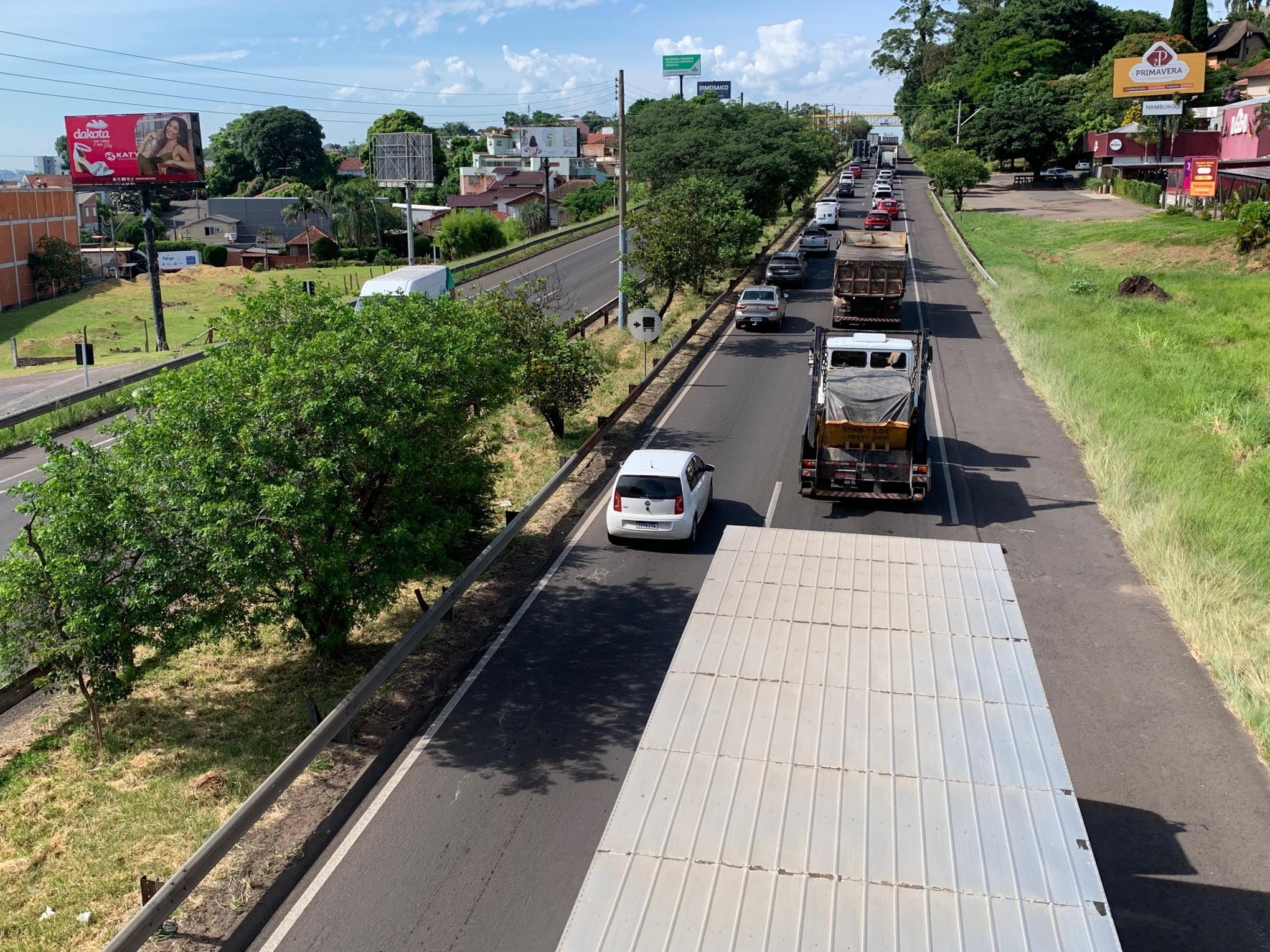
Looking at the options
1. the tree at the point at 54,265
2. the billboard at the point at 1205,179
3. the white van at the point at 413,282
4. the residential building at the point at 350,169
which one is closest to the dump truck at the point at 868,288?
the white van at the point at 413,282

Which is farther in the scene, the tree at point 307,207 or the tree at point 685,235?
the tree at point 307,207

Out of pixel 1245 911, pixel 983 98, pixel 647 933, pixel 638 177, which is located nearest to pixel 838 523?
pixel 1245 911

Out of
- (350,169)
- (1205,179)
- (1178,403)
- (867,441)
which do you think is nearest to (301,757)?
(867,441)

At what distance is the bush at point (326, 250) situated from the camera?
82000 mm

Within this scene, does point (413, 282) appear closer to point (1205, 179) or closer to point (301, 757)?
point (301, 757)

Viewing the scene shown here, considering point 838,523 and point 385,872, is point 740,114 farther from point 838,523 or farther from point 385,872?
point 385,872

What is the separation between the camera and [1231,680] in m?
12.6

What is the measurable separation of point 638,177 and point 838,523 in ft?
118

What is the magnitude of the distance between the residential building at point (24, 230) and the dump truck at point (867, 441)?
194ft

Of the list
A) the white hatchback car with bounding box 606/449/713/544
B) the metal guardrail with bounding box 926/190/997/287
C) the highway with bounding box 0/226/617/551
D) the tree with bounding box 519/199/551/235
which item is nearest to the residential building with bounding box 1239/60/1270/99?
the metal guardrail with bounding box 926/190/997/287

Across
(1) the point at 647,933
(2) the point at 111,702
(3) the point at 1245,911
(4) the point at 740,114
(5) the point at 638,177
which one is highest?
(4) the point at 740,114

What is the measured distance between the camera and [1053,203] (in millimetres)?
78438

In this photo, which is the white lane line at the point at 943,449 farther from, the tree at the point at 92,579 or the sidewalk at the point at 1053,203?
the sidewalk at the point at 1053,203

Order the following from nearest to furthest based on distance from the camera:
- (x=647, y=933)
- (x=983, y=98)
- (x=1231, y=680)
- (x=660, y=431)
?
(x=647, y=933)
(x=1231, y=680)
(x=660, y=431)
(x=983, y=98)
